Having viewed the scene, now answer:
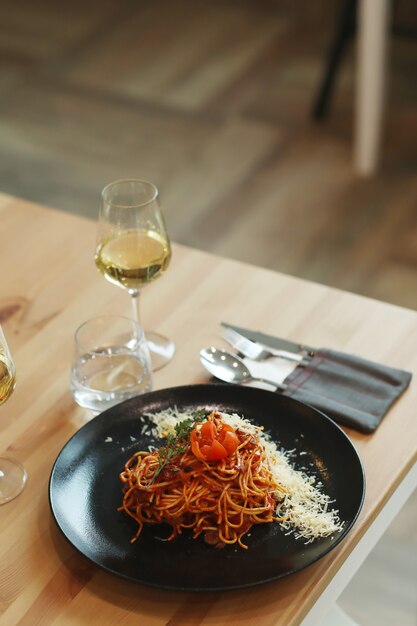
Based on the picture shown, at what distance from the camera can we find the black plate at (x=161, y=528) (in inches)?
36.3

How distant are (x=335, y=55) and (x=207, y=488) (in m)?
2.62

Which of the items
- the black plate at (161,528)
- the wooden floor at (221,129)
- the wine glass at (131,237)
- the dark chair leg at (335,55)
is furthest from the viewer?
the dark chair leg at (335,55)

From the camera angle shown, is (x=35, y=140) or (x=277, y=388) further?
(x=35, y=140)

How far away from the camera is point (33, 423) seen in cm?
115

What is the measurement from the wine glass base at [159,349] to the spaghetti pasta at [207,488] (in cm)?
25

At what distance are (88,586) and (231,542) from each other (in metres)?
0.15

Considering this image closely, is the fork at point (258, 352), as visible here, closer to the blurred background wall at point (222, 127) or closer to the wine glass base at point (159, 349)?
the wine glass base at point (159, 349)

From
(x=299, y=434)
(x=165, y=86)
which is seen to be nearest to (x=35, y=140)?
(x=165, y=86)

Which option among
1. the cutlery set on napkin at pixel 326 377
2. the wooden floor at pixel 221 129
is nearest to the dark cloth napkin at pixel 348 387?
the cutlery set on napkin at pixel 326 377

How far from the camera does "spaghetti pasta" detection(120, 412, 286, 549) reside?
958 mm

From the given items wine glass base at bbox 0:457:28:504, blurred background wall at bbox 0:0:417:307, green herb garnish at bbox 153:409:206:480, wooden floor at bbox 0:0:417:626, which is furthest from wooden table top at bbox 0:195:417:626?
blurred background wall at bbox 0:0:417:307

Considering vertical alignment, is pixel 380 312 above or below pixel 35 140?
above

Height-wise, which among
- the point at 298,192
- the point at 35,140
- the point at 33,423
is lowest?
the point at 35,140

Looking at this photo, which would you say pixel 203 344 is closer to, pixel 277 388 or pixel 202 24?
pixel 277 388
